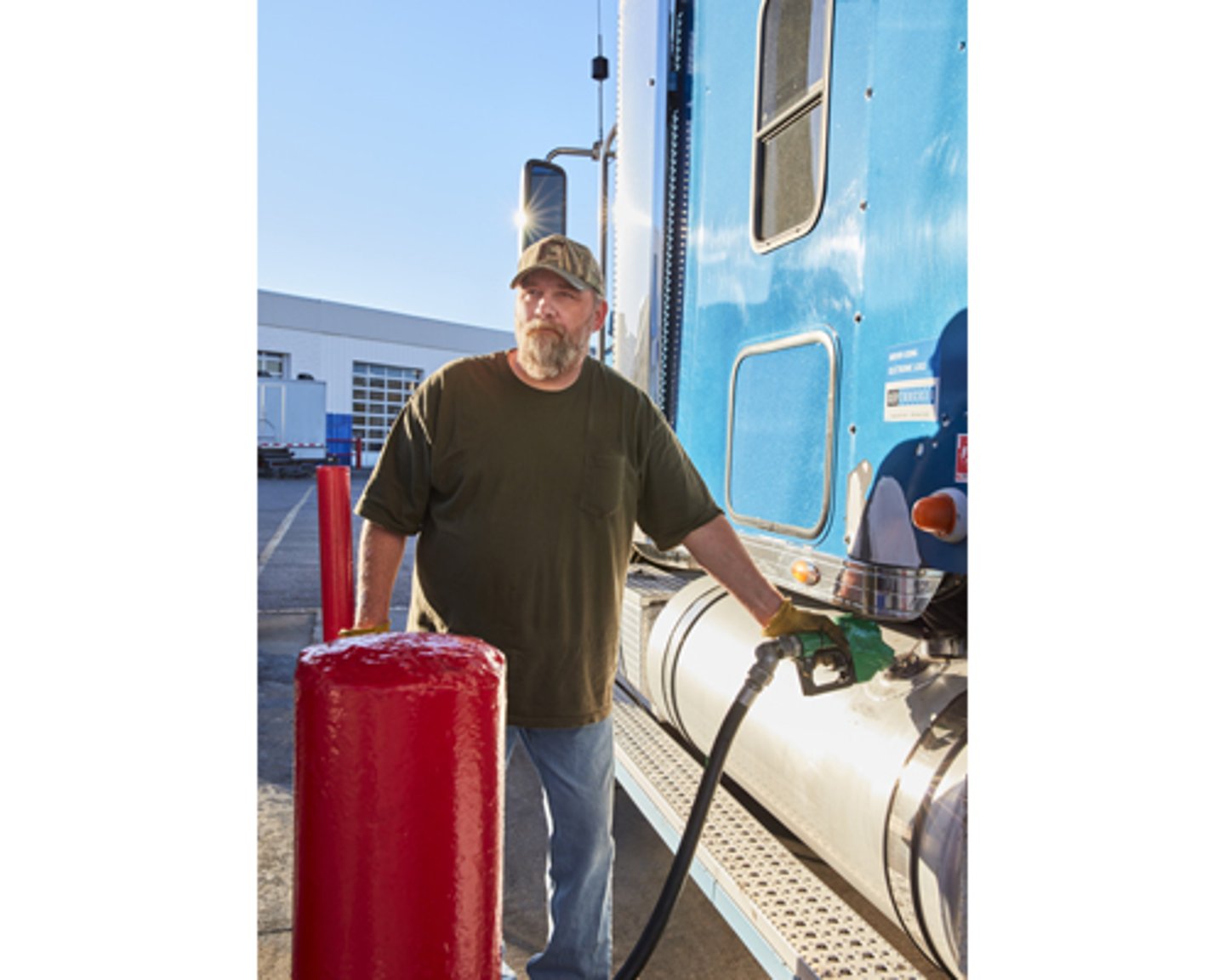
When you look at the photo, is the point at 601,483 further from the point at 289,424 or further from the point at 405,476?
the point at 289,424

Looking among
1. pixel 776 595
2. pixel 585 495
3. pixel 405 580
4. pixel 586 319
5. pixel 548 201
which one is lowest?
pixel 405 580

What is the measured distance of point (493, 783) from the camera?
746mm

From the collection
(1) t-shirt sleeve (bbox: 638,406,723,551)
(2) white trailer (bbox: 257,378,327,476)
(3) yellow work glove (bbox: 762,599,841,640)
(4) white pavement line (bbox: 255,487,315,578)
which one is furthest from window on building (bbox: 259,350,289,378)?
(3) yellow work glove (bbox: 762,599,841,640)

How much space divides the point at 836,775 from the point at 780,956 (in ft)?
1.39

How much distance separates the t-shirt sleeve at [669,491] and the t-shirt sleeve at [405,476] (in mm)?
601

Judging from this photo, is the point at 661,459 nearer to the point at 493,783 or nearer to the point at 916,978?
the point at 916,978

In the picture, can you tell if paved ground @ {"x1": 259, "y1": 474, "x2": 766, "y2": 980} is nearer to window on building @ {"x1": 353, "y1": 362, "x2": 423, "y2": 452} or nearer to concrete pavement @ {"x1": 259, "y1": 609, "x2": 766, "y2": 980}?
concrete pavement @ {"x1": 259, "y1": 609, "x2": 766, "y2": 980}

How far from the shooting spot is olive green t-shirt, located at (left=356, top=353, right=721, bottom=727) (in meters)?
2.32

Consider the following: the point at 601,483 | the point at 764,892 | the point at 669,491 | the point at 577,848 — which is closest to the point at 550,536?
the point at 601,483

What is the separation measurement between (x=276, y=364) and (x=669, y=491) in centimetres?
3542

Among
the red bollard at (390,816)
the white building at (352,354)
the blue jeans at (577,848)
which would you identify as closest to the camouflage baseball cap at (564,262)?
the blue jeans at (577,848)

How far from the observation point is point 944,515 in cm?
194

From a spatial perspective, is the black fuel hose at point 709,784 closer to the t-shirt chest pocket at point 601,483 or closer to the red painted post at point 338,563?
the t-shirt chest pocket at point 601,483

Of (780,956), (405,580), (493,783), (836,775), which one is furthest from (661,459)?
(405,580)
